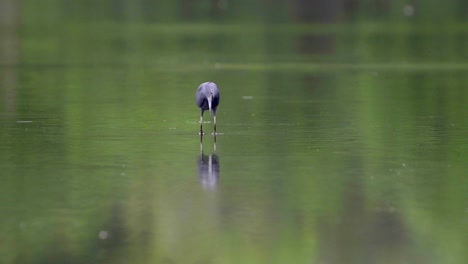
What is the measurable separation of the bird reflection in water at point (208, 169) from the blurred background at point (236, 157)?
0.04 m

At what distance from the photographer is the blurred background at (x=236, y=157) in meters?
12.3

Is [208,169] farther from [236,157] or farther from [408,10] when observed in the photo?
[408,10]

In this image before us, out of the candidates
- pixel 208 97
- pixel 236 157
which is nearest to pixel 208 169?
pixel 236 157

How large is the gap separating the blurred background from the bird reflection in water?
0.04 m

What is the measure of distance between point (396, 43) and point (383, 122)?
24.3 metres

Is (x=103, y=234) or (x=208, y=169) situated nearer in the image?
(x=103, y=234)

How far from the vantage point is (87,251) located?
1189 cm

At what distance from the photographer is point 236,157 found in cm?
1773

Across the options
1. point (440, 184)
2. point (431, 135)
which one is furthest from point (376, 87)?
point (440, 184)

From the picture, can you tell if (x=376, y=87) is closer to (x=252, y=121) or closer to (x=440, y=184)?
(x=252, y=121)

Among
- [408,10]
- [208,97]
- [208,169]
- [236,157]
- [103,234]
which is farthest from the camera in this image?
[408,10]

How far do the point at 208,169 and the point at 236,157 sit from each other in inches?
39.8

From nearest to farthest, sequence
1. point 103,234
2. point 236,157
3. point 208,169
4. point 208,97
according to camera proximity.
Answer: point 103,234 < point 208,169 < point 236,157 < point 208,97

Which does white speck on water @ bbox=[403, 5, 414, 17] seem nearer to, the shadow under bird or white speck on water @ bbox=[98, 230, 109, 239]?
the shadow under bird
